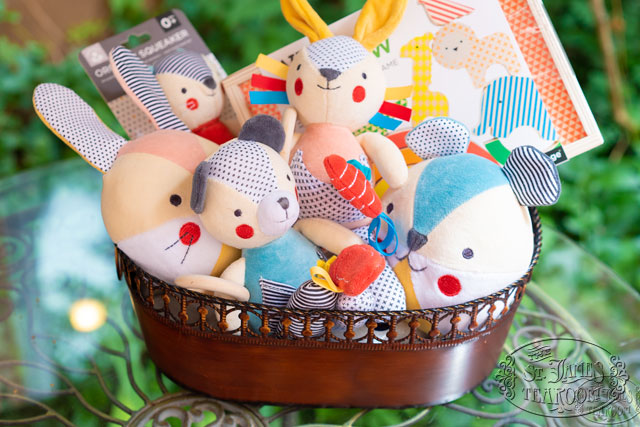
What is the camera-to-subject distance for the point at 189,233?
2.13ft

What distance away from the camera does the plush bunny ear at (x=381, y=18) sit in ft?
2.50

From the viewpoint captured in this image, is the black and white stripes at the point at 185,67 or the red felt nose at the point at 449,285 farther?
the black and white stripes at the point at 185,67

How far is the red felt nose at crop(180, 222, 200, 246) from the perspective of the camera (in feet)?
2.12

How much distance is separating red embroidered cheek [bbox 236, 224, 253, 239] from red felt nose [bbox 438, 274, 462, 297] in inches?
8.1

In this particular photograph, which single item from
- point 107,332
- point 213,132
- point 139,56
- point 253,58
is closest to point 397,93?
point 213,132

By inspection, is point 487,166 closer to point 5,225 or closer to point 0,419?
point 0,419

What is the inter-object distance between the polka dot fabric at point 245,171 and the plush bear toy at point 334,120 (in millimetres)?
90

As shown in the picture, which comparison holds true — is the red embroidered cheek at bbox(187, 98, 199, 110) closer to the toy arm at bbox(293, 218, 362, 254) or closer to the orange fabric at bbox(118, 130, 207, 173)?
the orange fabric at bbox(118, 130, 207, 173)

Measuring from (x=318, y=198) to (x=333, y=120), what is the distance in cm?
10

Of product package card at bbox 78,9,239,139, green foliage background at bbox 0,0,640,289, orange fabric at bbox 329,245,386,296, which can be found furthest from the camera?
green foliage background at bbox 0,0,640,289

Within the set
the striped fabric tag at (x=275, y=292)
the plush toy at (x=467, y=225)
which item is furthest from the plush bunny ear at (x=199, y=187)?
the plush toy at (x=467, y=225)

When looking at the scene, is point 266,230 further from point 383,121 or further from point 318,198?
point 383,121

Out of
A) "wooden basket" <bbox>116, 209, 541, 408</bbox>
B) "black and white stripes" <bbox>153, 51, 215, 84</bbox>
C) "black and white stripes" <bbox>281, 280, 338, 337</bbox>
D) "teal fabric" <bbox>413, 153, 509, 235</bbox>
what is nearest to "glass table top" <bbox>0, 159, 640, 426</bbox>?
"wooden basket" <bbox>116, 209, 541, 408</bbox>

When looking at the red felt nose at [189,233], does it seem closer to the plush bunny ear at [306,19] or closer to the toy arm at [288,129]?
the toy arm at [288,129]
